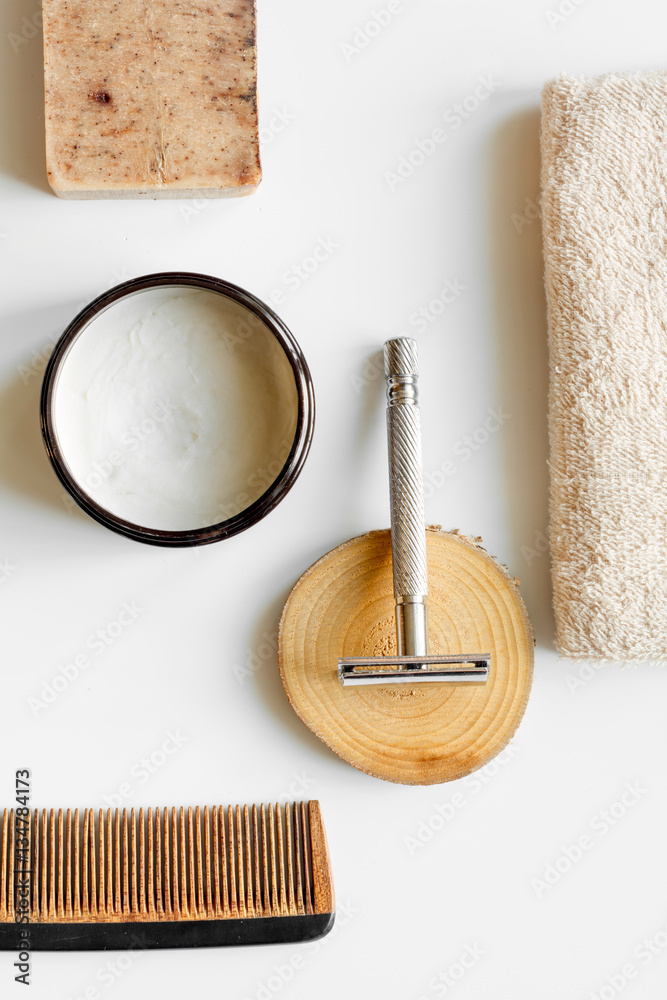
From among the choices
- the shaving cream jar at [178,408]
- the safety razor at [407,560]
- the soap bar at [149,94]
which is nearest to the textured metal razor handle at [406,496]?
the safety razor at [407,560]

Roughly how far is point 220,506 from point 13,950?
21.6 inches

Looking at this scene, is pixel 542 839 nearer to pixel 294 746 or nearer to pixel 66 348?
pixel 294 746

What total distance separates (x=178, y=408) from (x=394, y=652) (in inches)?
14.7

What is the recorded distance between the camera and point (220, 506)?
2.71 feet

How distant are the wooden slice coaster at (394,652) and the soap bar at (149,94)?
0.47 metres

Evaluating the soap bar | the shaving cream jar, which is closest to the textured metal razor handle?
the shaving cream jar

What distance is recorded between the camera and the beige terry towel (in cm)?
82

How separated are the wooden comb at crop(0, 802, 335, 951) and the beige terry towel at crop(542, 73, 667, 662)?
0.41 metres

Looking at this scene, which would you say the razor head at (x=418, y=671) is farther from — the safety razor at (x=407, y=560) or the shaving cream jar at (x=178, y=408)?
the shaving cream jar at (x=178, y=408)

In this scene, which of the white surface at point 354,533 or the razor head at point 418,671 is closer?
the razor head at point 418,671

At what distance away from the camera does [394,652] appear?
33.5 inches

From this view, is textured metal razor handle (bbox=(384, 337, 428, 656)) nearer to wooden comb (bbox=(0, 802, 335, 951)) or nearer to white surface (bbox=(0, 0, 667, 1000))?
white surface (bbox=(0, 0, 667, 1000))

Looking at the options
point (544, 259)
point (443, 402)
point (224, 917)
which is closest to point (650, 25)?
point (544, 259)

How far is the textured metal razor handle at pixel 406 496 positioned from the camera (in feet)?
2.59
